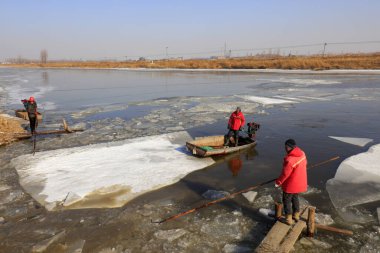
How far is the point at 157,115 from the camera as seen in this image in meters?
16.3

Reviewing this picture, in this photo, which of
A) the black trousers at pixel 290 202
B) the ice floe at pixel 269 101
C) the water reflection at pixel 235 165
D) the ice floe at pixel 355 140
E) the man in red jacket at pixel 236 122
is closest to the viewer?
the black trousers at pixel 290 202

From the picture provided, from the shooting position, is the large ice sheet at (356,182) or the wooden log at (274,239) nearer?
the wooden log at (274,239)

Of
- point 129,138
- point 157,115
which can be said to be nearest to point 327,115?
point 157,115

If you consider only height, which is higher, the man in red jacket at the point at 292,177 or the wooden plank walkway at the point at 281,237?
the man in red jacket at the point at 292,177

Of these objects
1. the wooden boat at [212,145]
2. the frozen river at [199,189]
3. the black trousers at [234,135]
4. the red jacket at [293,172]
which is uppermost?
the red jacket at [293,172]

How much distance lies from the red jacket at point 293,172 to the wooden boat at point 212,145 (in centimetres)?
406

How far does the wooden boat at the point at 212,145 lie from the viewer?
905cm

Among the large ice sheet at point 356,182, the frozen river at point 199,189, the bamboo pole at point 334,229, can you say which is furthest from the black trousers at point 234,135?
the bamboo pole at point 334,229

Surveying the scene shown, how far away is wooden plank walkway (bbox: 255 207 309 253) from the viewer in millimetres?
4449

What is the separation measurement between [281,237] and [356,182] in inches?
146

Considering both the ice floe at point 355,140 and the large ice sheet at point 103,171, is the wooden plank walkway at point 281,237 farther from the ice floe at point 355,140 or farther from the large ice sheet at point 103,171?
the ice floe at point 355,140

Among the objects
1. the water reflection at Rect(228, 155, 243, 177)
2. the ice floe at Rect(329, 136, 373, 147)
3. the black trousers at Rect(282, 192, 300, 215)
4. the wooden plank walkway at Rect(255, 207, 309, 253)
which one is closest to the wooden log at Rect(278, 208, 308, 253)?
the wooden plank walkway at Rect(255, 207, 309, 253)

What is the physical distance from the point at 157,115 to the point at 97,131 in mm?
4043

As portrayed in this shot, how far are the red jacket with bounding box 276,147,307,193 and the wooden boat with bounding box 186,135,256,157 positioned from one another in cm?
406
